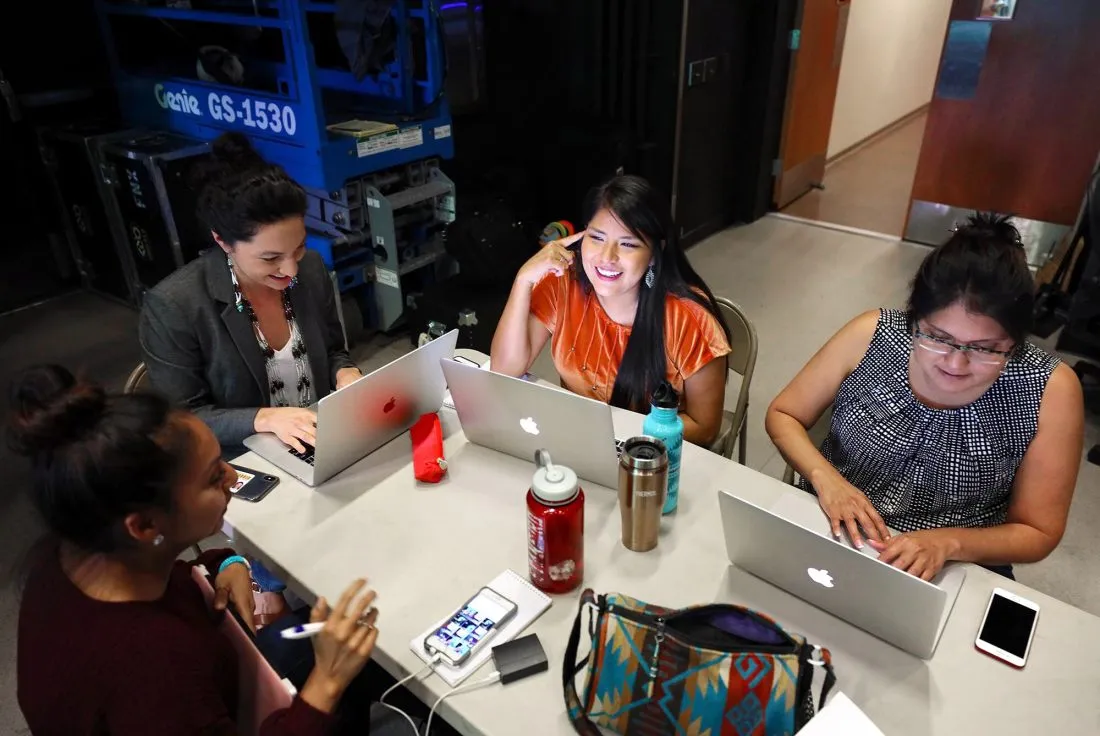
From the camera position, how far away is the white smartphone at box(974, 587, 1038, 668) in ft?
3.27

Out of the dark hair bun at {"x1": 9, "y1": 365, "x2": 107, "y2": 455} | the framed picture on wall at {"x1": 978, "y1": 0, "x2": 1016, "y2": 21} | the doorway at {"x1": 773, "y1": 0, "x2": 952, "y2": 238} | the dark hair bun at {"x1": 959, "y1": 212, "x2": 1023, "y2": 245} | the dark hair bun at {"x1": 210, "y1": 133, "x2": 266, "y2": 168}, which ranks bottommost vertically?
the doorway at {"x1": 773, "y1": 0, "x2": 952, "y2": 238}

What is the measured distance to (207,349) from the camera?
1597mm

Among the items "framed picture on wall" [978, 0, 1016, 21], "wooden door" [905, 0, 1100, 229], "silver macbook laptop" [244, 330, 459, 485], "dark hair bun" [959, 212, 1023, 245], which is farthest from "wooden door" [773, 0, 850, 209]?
"silver macbook laptop" [244, 330, 459, 485]

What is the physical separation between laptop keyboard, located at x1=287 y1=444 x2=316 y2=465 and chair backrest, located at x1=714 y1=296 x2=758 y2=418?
97cm

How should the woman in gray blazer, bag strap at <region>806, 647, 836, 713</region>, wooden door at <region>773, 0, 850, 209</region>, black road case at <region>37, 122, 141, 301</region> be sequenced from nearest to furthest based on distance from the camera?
1. bag strap at <region>806, 647, 836, 713</region>
2. the woman in gray blazer
3. black road case at <region>37, 122, 141, 301</region>
4. wooden door at <region>773, 0, 850, 209</region>

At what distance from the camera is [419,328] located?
3.22 metres

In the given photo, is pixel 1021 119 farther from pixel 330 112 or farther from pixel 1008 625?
pixel 1008 625

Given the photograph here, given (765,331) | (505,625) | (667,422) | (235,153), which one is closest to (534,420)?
(667,422)

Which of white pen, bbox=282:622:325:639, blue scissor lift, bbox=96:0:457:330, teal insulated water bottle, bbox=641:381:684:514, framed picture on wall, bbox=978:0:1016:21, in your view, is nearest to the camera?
white pen, bbox=282:622:325:639

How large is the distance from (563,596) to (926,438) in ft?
2.40

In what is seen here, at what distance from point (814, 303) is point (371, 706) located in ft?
9.85

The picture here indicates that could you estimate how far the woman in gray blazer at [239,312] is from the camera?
1.51 m

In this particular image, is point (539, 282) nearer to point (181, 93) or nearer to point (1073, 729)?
point (1073, 729)

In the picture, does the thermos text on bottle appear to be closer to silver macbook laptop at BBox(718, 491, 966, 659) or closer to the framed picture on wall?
silver macbook laptop at BBox(718, 491, 966, 659)
